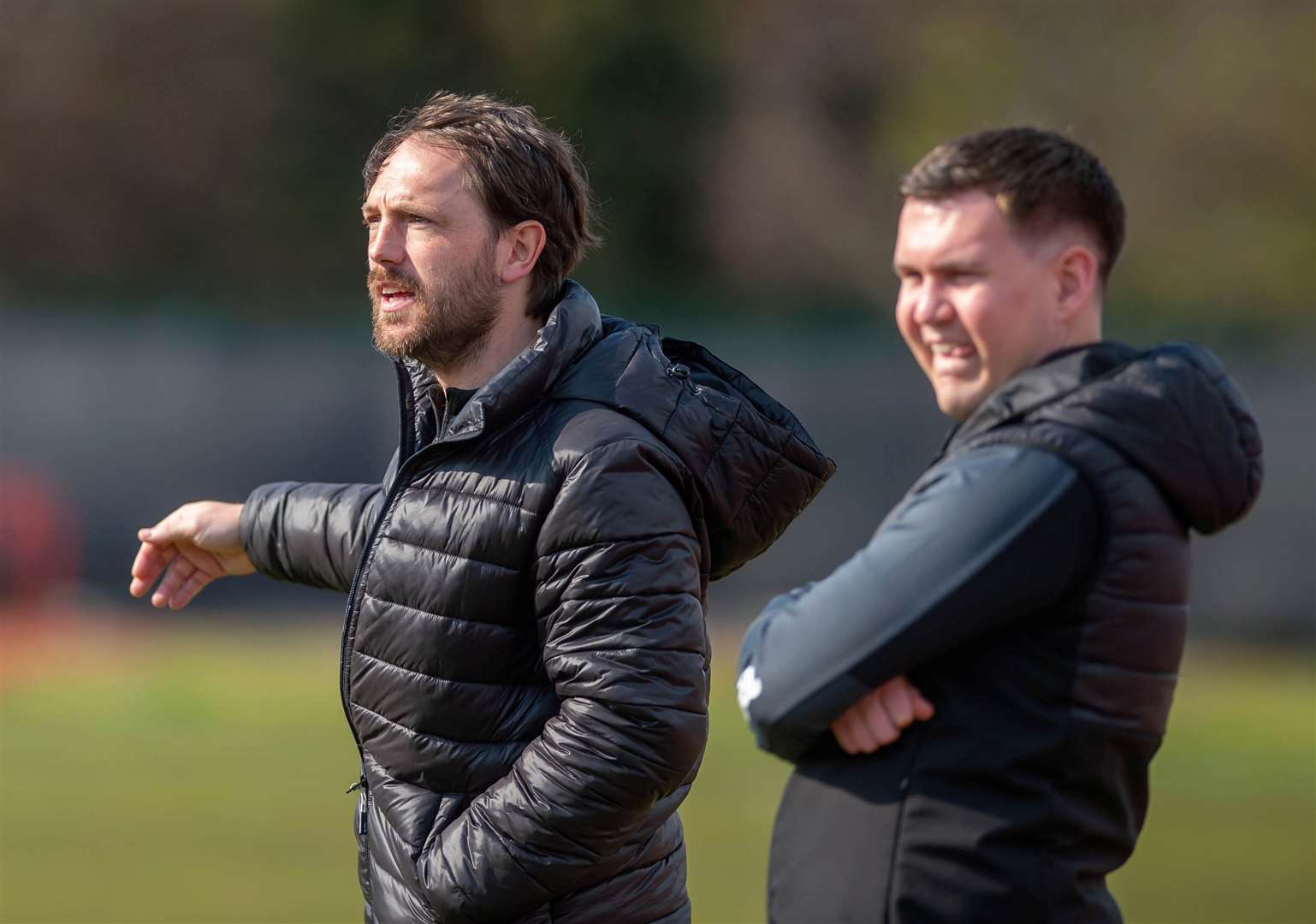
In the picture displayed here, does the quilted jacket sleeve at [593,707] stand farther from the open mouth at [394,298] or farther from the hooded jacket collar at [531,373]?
the open mouth at [394,298]

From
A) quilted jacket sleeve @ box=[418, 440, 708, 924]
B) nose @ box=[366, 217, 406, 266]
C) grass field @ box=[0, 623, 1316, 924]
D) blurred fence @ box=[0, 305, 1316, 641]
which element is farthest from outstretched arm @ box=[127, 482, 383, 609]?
blurred fence @ box=[0, 305, 1316, 641]

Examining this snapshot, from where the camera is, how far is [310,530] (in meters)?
3.30

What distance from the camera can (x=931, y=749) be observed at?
2.07 metres

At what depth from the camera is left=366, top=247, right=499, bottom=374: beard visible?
9.37 ft

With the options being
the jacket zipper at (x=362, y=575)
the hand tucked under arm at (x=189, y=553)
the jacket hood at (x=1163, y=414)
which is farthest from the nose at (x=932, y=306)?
the hand tucked under arm at (x=189, y=553)

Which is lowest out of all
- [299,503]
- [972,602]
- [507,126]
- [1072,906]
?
[1072,906]

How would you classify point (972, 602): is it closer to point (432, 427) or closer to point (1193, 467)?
point (1193, 467)

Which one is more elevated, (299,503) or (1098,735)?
(299,503)

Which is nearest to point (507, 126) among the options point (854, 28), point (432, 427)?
point (432, 427)

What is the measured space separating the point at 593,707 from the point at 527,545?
270mm

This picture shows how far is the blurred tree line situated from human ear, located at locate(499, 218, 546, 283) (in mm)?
16914

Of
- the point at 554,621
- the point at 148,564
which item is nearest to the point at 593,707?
the point at 554,621

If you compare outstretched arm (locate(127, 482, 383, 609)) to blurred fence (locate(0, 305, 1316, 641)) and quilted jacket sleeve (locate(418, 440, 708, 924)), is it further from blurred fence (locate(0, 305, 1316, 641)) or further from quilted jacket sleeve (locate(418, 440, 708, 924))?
blurred fence (locate(0, 305, 1316, 641))

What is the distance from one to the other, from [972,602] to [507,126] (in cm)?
130
